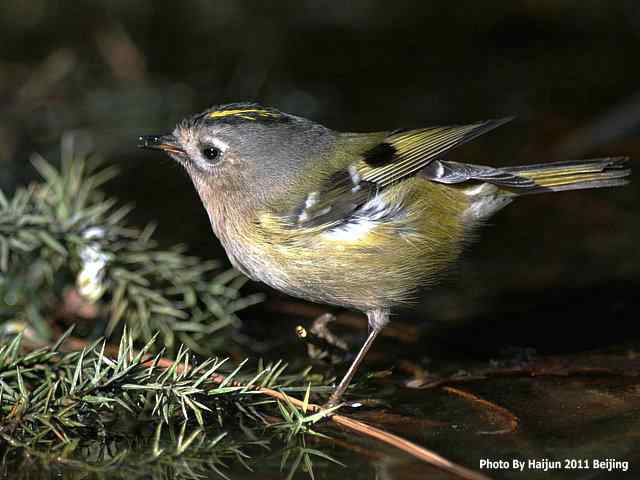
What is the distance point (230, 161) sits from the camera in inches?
117

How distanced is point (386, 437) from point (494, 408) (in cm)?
30

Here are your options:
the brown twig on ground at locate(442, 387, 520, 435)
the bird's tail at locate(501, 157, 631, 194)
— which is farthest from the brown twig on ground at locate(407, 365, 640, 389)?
the bird's tail at locate(501, 157, 631, 194)

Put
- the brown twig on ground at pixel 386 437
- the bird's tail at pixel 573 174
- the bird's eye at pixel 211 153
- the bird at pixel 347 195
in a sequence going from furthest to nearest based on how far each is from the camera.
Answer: the bird's eye at pixel 211 153
the bird's tail at pixel 573 174
the bird at pixel 347 195
the brown twig on ground at pixel 386 437

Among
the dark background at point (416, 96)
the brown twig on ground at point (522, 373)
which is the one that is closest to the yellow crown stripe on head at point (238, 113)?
the dark background at point (416, 96)

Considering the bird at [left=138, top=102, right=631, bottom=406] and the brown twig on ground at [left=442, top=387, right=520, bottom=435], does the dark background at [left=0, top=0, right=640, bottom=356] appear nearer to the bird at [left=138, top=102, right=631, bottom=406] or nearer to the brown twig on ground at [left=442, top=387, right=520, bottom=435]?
the bird at [left=138, top=102, right=631, bottom=406]

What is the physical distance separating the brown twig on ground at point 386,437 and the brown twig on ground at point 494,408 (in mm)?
191

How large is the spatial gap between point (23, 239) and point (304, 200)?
2.75ft

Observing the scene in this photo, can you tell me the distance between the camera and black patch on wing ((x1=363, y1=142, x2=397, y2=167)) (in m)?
2.87

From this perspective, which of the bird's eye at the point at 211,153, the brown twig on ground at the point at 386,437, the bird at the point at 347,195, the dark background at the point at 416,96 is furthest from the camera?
the dark background at the point at 416,96

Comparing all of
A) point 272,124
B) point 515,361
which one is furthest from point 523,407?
point 272,124

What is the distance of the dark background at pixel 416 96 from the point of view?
10.5 feet

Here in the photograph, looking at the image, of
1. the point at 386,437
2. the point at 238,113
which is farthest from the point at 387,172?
the point at 386,437

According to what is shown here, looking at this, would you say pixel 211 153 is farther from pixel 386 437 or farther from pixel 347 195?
pixel 386 437

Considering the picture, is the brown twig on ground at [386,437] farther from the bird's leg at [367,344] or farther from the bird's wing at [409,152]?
the bird's wing at [409,152]
